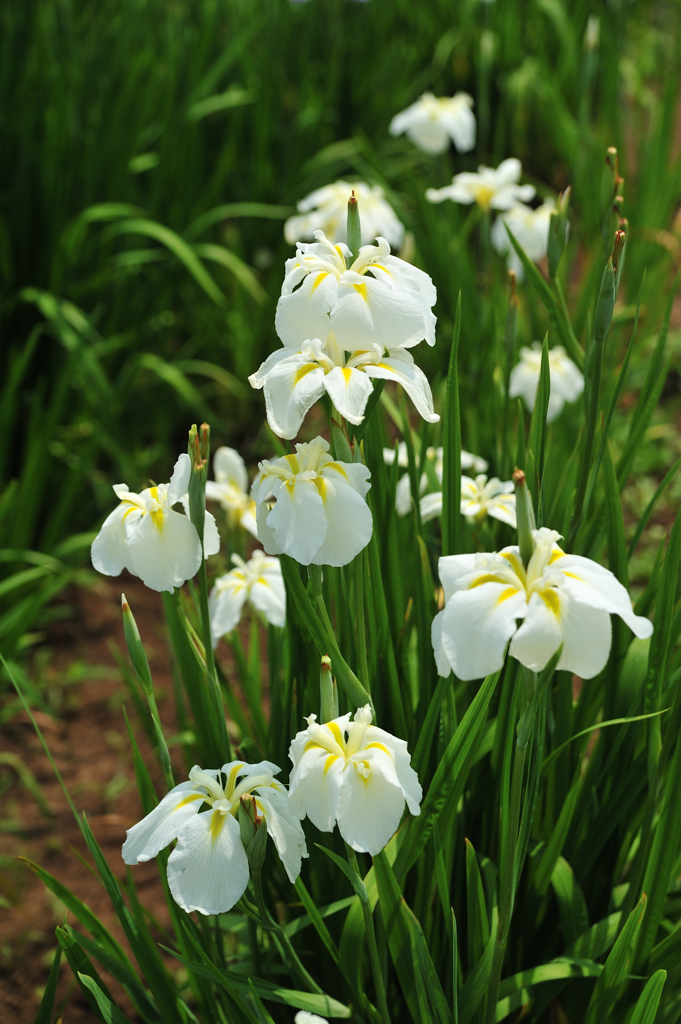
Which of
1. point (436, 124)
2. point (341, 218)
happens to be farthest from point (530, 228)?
point (436, 124)

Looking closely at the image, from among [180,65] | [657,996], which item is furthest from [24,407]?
[657,996]

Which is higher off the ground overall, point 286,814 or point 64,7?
point 64,7

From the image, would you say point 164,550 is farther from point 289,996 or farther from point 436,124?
point 436,124

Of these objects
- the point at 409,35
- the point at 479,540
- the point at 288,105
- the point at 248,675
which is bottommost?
the point at 248,675

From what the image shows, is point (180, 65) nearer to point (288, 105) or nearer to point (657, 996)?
point (288, 105)

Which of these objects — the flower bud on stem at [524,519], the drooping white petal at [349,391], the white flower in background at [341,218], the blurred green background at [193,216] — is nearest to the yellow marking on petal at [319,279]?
the drooping white petal at [349,391]
